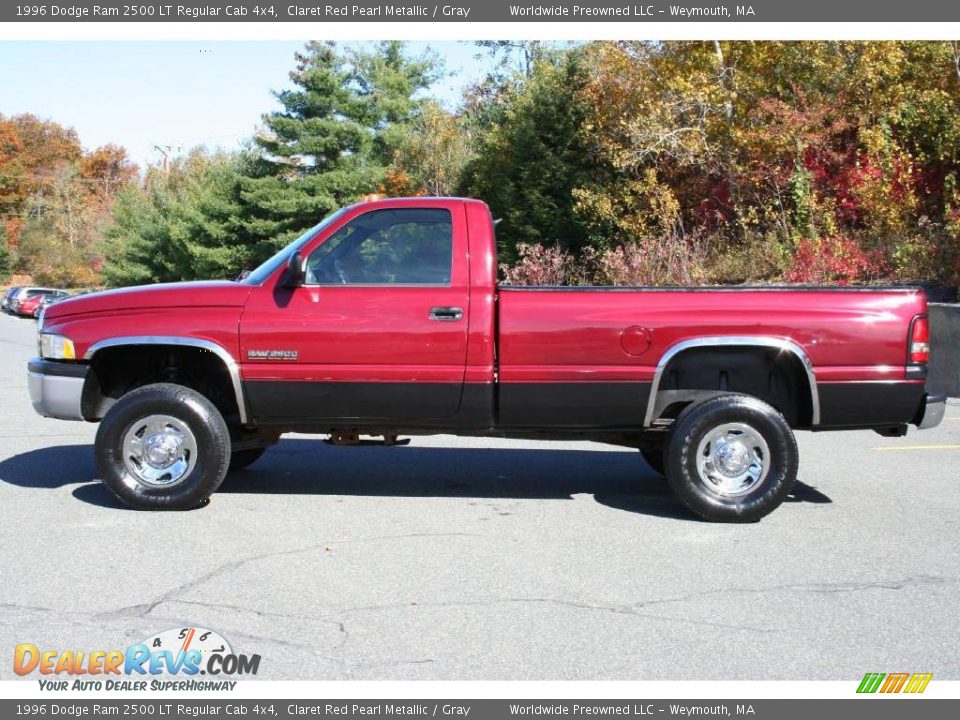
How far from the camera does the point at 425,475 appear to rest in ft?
27.9

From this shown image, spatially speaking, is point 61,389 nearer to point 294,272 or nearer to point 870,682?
point 294,272

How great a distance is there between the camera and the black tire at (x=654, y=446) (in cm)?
742

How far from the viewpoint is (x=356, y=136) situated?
40.0 metres

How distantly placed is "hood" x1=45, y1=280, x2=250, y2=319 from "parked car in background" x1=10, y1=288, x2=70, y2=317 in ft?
134

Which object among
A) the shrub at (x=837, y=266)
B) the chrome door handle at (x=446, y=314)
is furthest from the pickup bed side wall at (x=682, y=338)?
the shrub at (x=837, y=266)

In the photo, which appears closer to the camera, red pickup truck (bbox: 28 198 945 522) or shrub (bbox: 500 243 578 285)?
red pickup truck (bbox: 28 198 945 522)

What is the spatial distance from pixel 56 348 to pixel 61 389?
0.29 metres

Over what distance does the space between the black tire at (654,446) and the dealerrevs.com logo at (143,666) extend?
3567 mm

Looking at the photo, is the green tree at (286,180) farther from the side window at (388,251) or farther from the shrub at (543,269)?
the side window at (388,251)

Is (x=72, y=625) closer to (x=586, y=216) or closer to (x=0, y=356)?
(x=0, y=356)

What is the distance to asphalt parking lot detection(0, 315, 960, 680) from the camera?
4.60 metres

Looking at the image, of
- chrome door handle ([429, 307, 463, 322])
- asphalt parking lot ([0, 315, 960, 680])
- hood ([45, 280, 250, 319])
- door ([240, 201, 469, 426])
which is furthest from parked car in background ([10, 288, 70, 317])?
chrome door handle ([429, 307, 463, 322])

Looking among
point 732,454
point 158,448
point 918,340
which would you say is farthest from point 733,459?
point 158,448

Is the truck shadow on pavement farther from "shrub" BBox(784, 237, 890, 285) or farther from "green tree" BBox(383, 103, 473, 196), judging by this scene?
"green tree" BBox(383, 103, 473, 196)
